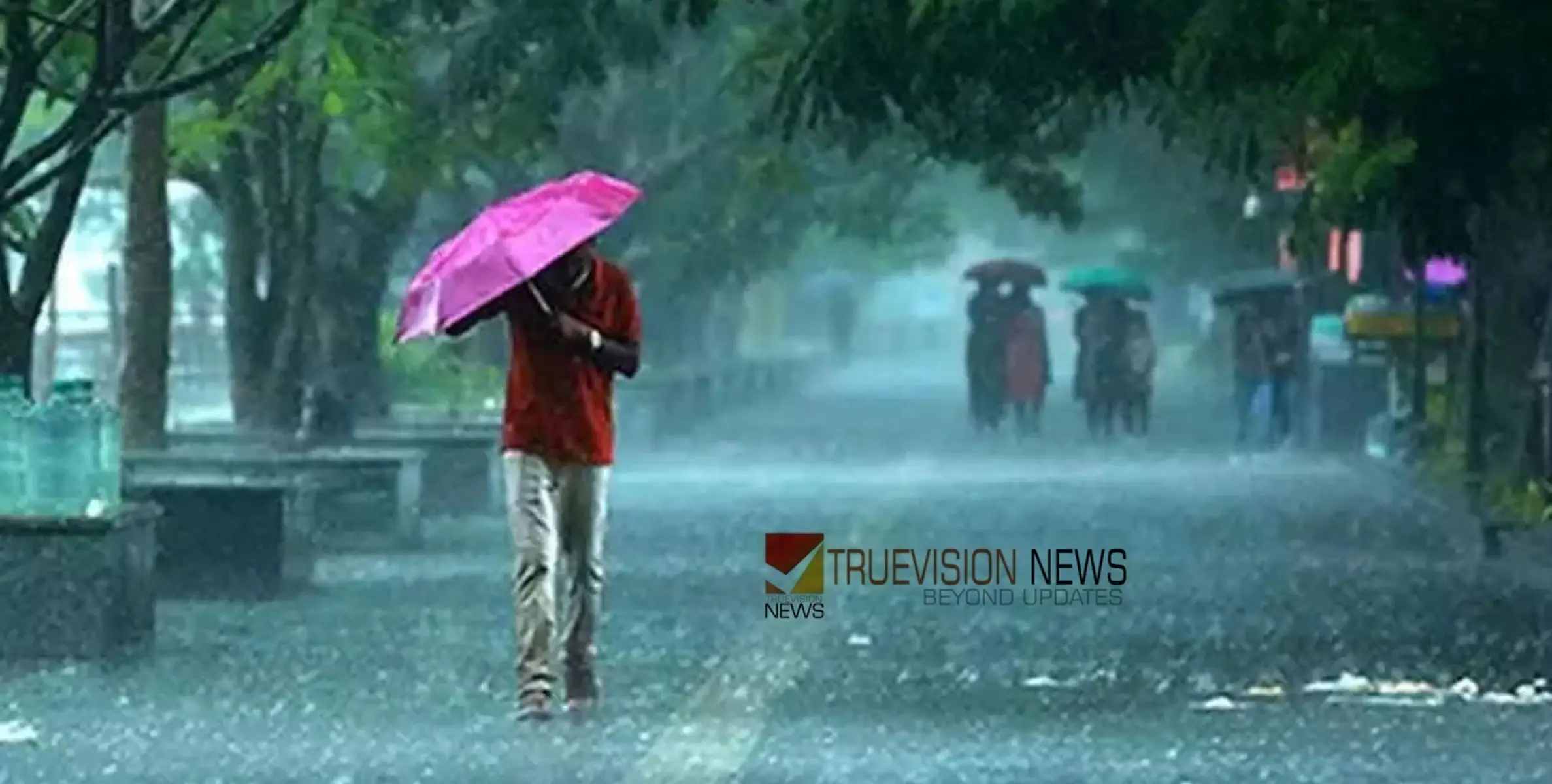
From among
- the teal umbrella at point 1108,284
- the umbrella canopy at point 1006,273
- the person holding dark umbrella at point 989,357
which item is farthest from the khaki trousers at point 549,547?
the umbrella canopy at point 1006,273

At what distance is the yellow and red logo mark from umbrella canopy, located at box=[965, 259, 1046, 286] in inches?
1152

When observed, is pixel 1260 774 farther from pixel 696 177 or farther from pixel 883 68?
pixel 696 177

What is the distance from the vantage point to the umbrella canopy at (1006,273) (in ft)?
185

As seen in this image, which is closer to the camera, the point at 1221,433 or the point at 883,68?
the point at 883,68

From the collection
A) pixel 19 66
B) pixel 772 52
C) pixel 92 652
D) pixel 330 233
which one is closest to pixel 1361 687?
pixel 92 652

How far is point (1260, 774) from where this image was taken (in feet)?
42.8

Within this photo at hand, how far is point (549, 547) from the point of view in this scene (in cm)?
1422

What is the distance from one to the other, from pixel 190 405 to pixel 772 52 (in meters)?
23.2

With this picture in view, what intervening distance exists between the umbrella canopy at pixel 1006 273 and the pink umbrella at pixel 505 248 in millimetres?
41712

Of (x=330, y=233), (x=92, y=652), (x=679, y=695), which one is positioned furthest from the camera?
(x=330, y=233)

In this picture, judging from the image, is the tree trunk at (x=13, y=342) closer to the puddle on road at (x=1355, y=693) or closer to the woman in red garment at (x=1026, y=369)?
the puddle on road at (x=1355, y=693)

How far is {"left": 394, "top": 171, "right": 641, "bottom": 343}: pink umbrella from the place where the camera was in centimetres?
1405

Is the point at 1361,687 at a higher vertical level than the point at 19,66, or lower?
lower

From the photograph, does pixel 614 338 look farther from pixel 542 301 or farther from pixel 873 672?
pixel 873 672
